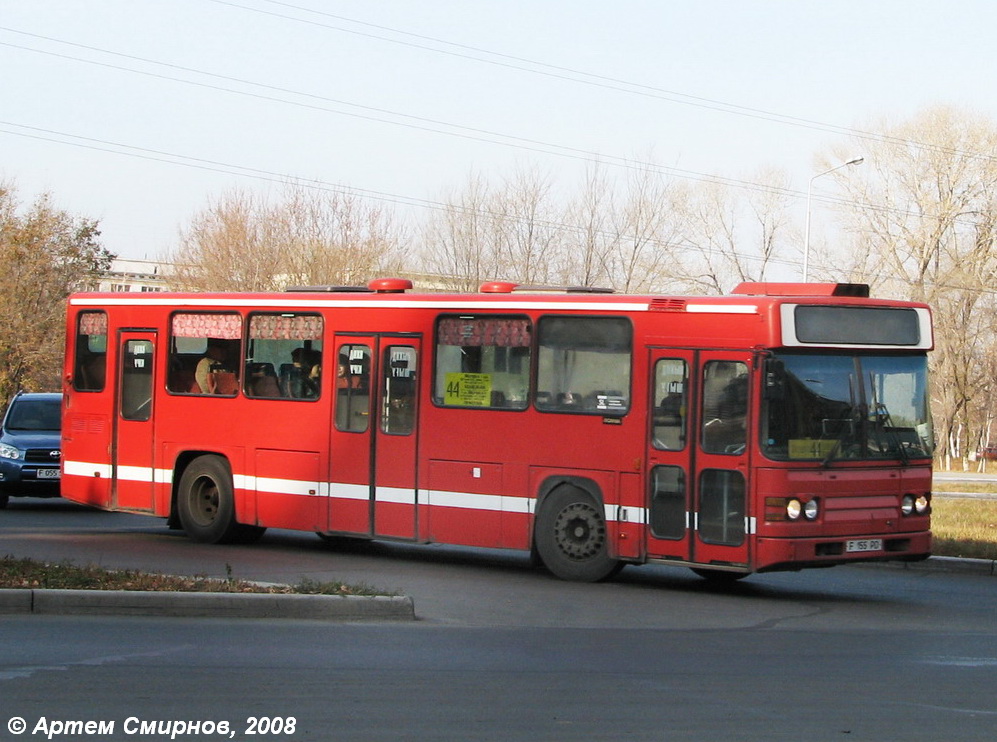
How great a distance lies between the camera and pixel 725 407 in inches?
512

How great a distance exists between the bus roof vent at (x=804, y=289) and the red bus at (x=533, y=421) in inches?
1.6

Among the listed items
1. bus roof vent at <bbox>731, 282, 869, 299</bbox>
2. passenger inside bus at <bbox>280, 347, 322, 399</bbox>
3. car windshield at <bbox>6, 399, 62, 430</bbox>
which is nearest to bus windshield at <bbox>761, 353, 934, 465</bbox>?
bus roof vent at <bbox>731, 282, 869, 299</bbox>

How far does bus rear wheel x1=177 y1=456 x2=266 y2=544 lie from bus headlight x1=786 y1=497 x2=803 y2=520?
722 centimetres

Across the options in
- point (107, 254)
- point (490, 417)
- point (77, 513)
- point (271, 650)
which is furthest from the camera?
point (107, 254)

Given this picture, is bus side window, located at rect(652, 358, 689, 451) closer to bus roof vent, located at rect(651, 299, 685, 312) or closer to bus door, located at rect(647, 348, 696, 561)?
bus door, located at rect(647, 348, 696, 561)

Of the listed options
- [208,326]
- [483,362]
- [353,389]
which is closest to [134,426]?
[208,326]

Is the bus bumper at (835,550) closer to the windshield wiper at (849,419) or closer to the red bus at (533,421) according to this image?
the red bus at (533,421)

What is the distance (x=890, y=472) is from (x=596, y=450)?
9.49 feet

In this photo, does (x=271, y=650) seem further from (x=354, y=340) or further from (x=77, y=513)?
(x=77, y=513)

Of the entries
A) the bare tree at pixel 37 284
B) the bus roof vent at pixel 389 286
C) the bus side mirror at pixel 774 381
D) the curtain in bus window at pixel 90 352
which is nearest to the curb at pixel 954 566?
the bus side mirror at pixel 774 381

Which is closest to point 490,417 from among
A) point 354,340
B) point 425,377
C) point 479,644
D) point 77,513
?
point 425,377

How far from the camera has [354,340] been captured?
15695 millimetres

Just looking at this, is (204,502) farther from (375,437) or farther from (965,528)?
(965,528)

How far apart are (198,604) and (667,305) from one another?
5.62m
